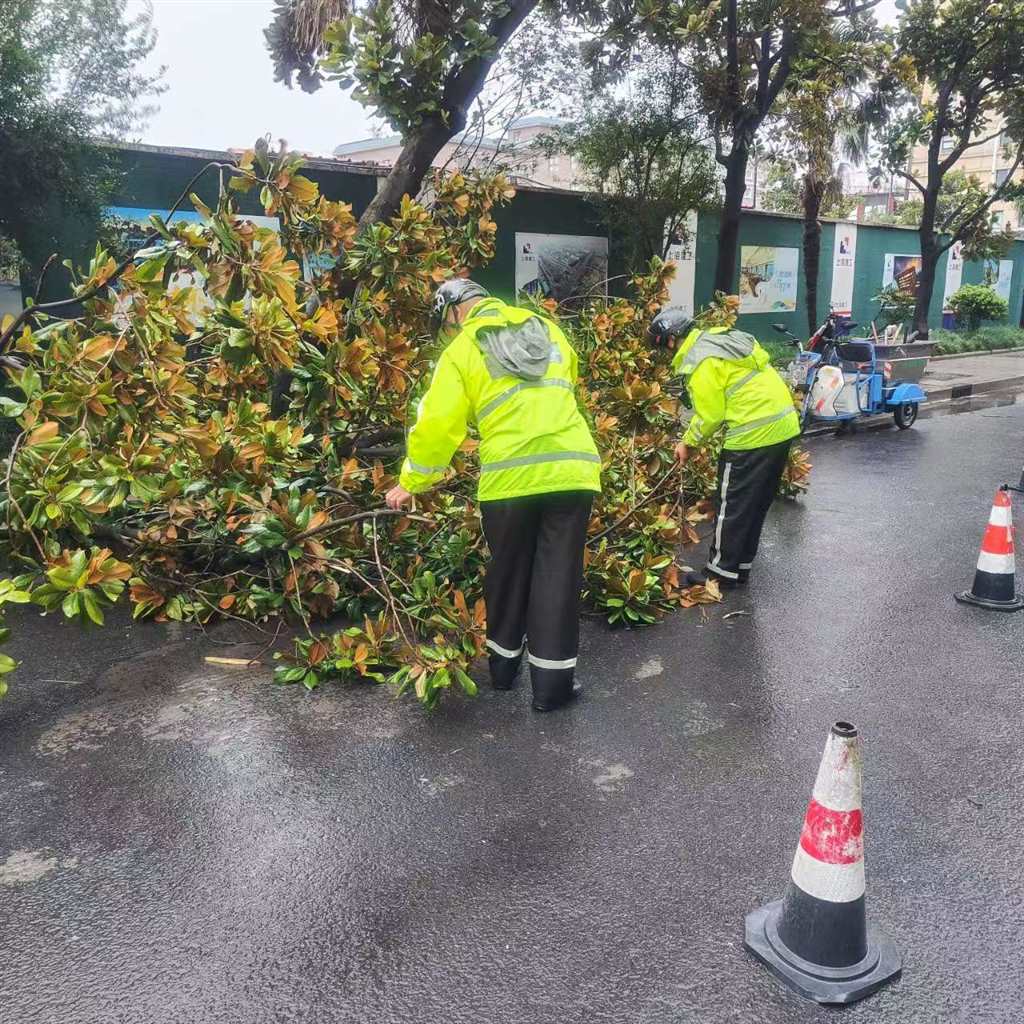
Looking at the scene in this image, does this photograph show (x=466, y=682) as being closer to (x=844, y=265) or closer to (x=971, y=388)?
(x=971, y=388)

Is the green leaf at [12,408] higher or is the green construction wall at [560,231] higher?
the green construction wall at [560,231]

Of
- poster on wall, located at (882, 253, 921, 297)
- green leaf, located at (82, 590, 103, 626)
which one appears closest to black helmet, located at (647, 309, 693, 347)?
green leaf, located at (82, 590, 103, 626)

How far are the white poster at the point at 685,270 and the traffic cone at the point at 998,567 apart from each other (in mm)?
11319

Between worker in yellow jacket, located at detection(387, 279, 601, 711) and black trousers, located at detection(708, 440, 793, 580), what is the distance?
1840mm

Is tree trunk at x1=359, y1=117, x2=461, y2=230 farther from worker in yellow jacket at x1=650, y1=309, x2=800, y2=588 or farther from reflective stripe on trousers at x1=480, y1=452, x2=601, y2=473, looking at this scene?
reflective stripe on trousers at x1=480, y1=452, x2=601, y2=473

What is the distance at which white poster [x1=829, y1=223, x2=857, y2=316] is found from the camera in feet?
70.2

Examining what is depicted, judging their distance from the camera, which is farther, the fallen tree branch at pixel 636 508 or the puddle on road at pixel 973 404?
the puddle on road at pixel 973 404

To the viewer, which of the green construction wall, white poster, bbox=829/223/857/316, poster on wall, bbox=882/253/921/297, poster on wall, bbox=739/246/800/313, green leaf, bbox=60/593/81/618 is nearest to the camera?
green leaf, bbox=60/593/81/618

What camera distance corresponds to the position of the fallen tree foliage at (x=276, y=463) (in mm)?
4523

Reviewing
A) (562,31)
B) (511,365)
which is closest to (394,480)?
(511,365)

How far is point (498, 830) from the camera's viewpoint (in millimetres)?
3295

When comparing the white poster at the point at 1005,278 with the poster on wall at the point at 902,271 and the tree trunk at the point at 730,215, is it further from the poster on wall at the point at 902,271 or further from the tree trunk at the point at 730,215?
the tree trunk at the point at 730,215

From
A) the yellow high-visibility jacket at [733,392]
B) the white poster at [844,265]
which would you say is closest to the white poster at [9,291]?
the yellow high-visibility jacket at [733,392]

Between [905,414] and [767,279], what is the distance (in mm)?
7656
